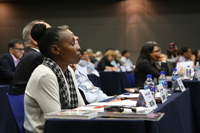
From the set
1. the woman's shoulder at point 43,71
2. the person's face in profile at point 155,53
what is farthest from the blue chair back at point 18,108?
the person's face in profile at point 155,53

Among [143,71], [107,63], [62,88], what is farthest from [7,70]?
[107,63]

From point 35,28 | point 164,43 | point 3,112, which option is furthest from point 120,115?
point 164,43

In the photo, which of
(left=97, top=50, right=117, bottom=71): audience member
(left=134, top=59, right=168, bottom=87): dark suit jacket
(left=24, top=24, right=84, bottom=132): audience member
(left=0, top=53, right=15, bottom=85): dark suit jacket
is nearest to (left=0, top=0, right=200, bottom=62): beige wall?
(left=97, top=50, right=117, bottom=71): audience member

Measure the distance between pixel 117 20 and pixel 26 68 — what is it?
435 inches

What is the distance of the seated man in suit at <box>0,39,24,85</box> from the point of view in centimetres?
532

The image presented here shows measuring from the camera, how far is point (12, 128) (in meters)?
2.85

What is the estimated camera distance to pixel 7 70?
17.6ft

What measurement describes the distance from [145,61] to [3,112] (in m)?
2.85

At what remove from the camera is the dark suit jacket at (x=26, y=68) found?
2.65m

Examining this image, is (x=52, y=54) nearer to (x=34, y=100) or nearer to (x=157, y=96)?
(x=34, y=100)

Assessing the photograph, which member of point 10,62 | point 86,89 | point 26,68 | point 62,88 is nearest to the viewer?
point 62,88

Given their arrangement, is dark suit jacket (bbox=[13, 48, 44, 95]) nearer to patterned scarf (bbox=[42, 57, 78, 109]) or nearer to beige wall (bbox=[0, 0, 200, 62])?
patterned scarf (bbox=[42, 57, 78, 109])

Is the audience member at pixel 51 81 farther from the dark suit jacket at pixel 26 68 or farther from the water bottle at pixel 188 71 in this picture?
the water bottle at pixel 188 71

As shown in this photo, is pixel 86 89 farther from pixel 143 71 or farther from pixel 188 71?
pixel 188 71
